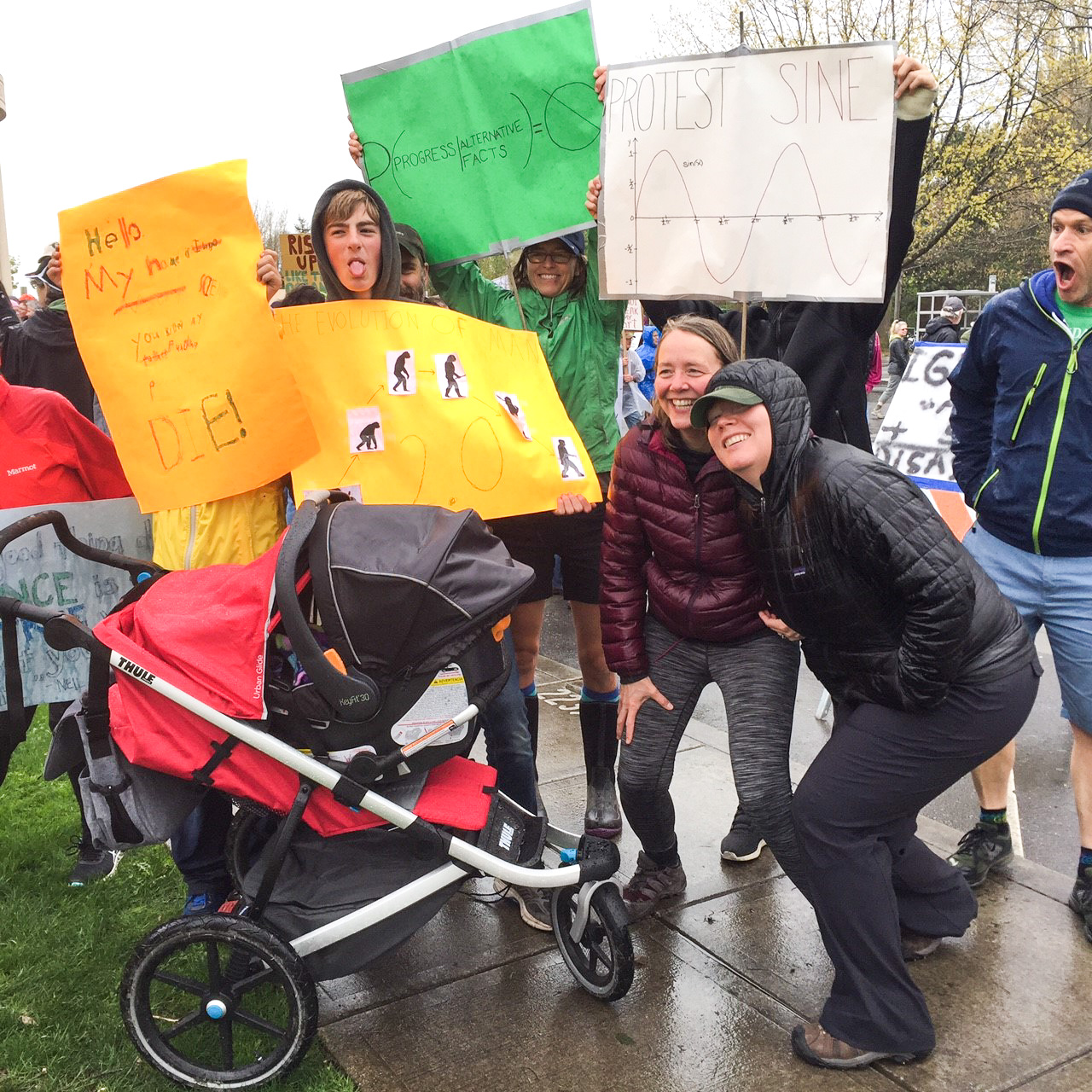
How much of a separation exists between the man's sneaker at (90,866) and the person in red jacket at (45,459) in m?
0.38

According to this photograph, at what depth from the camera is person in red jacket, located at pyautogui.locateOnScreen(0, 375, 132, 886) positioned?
134 inches

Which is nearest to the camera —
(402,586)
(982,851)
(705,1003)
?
(402,586)

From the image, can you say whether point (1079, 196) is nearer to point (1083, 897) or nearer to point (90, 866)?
point (1083, 897)

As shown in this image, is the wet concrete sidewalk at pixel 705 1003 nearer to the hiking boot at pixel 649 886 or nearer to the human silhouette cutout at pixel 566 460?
the hiking boot at pixel 649 886

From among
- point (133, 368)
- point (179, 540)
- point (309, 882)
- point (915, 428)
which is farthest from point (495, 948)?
point (915, 428)

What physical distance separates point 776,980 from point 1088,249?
2.24 m

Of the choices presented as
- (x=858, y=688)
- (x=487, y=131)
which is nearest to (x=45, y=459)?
(x=487, y=131)

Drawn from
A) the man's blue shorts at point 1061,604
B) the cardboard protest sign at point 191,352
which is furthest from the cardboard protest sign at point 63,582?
the man's blue shorts at point 1061,604

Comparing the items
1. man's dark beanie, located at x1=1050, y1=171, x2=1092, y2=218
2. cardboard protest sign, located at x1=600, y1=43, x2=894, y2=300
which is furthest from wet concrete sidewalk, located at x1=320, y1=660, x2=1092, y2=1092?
man's dark beanie, located at x1=1050, y1=171, x2=1092, y2=218

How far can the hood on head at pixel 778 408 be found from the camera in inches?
105

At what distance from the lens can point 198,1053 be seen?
2.82 metres

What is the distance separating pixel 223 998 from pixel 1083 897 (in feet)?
8.02

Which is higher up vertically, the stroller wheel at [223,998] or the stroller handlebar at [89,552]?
the stroller handlebar at [89,552]

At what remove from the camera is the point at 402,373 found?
3217mm
